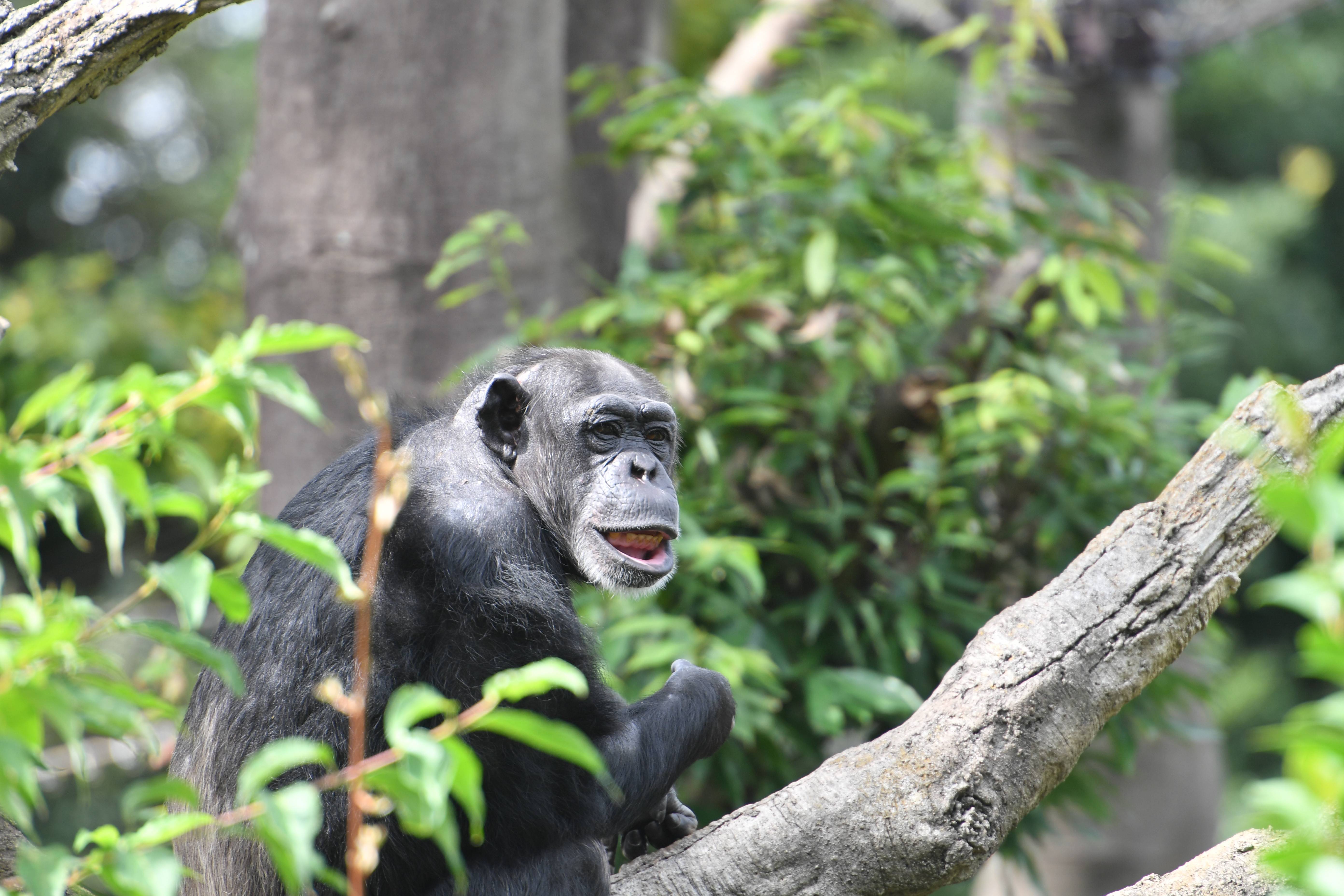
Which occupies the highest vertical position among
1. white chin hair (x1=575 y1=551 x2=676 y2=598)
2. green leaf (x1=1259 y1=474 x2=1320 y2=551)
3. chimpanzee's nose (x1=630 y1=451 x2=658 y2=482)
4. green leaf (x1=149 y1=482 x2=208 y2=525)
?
green leaf (x1=149 y1=482 x2=208 y2=525)

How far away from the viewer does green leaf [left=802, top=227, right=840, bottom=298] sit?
4324 millimetres

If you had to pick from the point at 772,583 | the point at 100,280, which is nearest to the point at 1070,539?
the point at 772,583

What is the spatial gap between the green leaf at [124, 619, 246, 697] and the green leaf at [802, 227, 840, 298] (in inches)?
123

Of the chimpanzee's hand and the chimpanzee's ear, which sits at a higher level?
the chimpanzee's ear

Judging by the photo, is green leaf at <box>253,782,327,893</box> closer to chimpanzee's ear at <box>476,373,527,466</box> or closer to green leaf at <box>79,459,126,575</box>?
green leaf at <box>79,459,126,575</box>

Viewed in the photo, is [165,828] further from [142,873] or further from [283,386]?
[283,386]

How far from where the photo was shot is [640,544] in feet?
11.1

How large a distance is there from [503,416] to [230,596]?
1.96 meters

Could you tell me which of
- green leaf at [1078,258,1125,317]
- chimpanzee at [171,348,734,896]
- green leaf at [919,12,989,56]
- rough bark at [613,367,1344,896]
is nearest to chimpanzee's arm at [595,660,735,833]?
chimpanzee at [171,348,734,896]

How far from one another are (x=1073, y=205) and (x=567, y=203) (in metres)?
2.28

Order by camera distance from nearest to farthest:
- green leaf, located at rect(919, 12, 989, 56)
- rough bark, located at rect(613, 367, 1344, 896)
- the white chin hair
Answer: rough bark, located at rect(613, 367, 1344, 896) < the white chin hair < green leaf, located at rect(919, 12, 989, 56)

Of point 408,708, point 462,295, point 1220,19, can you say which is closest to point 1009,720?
point 408,708

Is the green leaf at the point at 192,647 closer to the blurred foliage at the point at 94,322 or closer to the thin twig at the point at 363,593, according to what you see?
the thin twig at the point at 363,593

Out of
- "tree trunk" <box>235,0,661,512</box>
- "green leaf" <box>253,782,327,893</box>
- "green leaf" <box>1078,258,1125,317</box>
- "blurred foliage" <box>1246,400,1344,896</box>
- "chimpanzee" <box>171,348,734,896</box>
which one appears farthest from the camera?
"tree trunk" <box>235,0,661,512</box>
